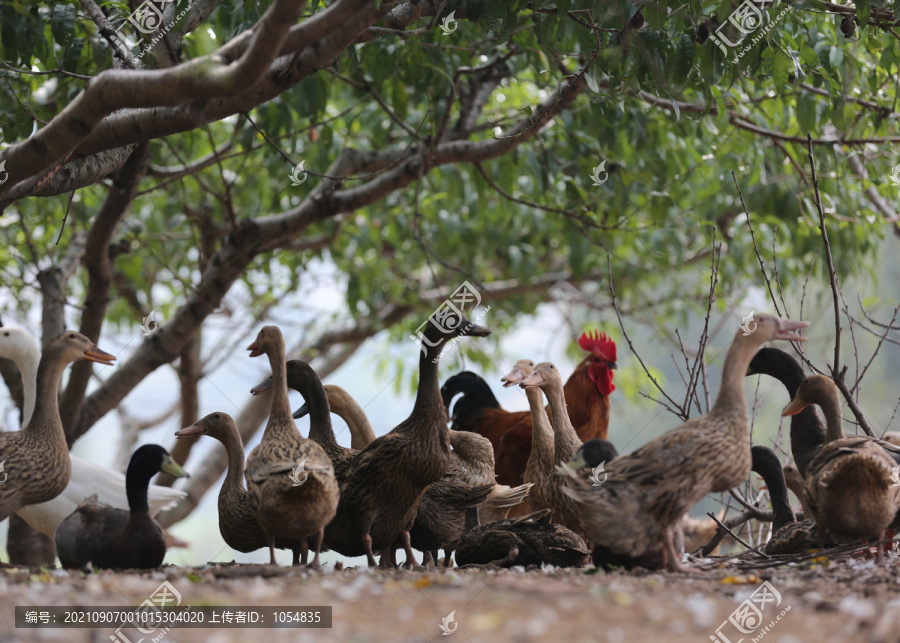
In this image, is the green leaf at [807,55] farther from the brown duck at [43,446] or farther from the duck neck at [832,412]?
the brown duck at [43,446]

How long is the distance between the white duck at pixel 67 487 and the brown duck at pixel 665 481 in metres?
2.97

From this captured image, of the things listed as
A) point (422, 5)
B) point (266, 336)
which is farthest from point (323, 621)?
point (422, 5)

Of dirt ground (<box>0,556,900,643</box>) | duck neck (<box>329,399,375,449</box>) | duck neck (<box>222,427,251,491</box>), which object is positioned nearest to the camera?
dirt ground (<box>0,556,900,643</box>)

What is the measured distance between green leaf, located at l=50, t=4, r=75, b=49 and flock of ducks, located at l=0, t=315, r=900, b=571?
1417 mm

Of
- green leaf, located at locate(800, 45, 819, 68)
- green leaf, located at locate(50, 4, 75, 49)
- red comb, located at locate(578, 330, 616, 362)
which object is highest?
green leaf, located at locate(50, 4, 75, 49)

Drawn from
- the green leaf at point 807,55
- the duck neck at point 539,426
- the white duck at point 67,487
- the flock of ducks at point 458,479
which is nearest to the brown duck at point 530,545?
the flock of ducks at point 458,479

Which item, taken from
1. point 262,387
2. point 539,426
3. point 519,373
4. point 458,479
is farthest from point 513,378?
point 262,387

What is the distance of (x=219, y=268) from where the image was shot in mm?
5500

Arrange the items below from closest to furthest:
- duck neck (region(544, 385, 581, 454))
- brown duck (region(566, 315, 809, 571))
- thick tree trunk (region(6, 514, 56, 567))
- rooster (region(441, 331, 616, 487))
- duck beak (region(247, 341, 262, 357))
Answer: brown duck (region(566, 315, 809, 571)) → duck beak (region(247, 341, 262, 357)) → duck neck (region(544, 385, 581, 454)) → rooster (region(441, 331, 616, 487)) → thick tree trunk (region(6, 514, 56, 567))

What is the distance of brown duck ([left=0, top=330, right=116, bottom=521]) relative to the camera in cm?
356

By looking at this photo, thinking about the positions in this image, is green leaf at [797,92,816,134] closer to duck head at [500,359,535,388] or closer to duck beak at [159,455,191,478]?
duck head at [500,359,535,388]

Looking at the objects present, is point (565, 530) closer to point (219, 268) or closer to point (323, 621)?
point (323, 621)

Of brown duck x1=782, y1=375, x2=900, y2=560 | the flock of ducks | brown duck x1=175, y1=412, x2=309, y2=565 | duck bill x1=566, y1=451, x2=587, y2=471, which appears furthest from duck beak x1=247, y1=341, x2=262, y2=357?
brown duck x1=782, y1=375, x2=900, y2=560

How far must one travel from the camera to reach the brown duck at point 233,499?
3750 mm
